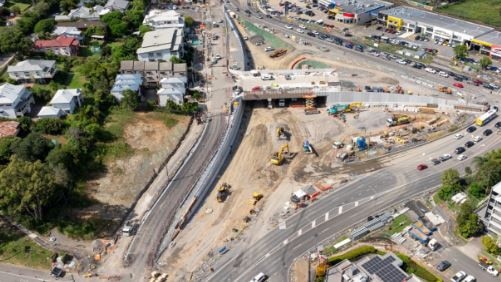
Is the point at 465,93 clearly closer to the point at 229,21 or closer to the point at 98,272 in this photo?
the point at 229,21

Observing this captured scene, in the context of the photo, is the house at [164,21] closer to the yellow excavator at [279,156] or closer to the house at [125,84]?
the house at [125,84]

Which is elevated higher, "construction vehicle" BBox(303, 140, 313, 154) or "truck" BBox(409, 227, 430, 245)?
"construction vehicle" BBox(303, 140, 313, 154)

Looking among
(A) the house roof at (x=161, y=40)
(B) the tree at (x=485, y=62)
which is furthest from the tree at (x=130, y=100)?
(B) the tree at (x=485, y=62)

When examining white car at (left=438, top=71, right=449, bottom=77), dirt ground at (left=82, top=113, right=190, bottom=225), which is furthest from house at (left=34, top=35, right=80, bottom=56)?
white car at (left=438, top=71, right=449, bottom=77)

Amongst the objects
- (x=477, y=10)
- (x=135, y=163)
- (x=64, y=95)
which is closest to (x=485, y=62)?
(x=477, y=10)

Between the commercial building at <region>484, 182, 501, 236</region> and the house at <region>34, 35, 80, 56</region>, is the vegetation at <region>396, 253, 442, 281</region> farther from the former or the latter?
the house at <region>34, 35, 80, 56</region>

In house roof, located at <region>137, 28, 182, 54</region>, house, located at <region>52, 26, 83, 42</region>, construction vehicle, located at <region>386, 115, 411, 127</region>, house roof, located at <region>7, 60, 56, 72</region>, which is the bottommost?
construction vehicle, located at <region>386, 115, 411, 127</region>
